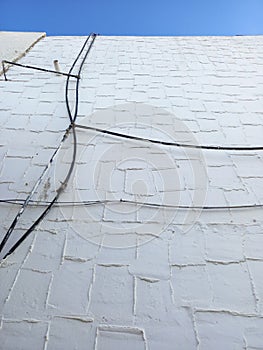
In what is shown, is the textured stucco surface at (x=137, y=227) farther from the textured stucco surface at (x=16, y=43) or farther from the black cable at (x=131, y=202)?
the textured stucco surface at (x=16, y=43)

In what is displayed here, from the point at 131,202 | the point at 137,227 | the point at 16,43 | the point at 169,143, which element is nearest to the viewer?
the point at 137,227

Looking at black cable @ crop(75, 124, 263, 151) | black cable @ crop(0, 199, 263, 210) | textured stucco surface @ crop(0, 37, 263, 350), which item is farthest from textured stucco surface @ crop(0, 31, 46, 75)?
black cable @ crop(0, 199, 263, 210)

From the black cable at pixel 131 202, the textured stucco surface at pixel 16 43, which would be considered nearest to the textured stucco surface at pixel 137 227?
the black cable at pixel 131 202

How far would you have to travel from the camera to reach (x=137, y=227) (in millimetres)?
1100

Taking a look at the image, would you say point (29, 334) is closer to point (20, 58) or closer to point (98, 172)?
point (98, 172)

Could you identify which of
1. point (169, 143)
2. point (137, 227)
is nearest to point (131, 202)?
point (137, 227)

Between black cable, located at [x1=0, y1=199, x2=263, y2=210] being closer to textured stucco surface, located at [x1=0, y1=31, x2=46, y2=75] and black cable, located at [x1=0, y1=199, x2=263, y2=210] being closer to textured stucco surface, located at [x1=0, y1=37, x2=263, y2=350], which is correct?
textured stucco surface, located at [x1=0, y1=37, x2=263, y2=350]

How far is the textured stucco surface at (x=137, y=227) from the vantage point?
809 mm

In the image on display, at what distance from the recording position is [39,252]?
1003mm

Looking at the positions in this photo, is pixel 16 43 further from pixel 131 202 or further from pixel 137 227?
pixel 137 227

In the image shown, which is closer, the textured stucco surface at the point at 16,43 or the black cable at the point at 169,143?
the black cable at the point at 169,143

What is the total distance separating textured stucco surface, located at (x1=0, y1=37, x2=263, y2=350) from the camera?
809mm

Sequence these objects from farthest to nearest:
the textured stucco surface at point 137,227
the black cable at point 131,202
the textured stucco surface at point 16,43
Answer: the textured stucco surface at point 16,43, the black cable at point 131,202, the textured stucco surface at point 137,227

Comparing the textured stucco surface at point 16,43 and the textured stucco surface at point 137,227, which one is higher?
the textured stucco surface at point 16,43
